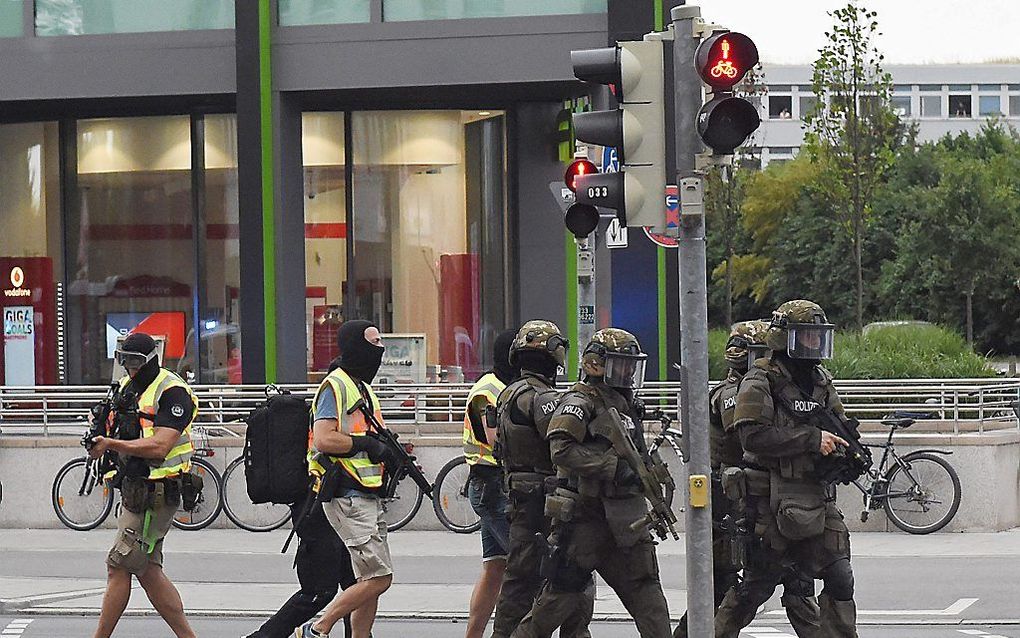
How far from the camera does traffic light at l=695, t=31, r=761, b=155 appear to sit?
7.20m

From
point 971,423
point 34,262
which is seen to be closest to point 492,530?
point 971,423

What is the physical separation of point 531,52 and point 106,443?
11409 millimetres

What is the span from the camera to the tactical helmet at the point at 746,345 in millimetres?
9156

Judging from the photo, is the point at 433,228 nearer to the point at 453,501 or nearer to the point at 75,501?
the point at 453,501

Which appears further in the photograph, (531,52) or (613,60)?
(531,52)

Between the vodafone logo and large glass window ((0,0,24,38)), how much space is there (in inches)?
136

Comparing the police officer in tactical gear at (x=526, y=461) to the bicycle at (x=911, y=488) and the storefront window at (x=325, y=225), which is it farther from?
the storefront window at (x=325, y=225)

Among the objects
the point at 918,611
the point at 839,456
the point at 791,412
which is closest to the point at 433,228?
the point at 918,611

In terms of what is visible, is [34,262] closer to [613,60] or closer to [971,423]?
[971,423]

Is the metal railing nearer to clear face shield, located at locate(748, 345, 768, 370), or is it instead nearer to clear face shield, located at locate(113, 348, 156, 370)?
clear face shield, located at locate(748, 345, 768, 370)

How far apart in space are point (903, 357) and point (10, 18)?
456 inches

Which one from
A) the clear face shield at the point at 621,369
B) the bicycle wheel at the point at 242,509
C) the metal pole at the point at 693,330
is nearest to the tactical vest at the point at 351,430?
the clear face shield at the point at 621,369

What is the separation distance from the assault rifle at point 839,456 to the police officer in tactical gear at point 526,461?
1.32 meters

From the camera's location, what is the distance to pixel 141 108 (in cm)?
2170
